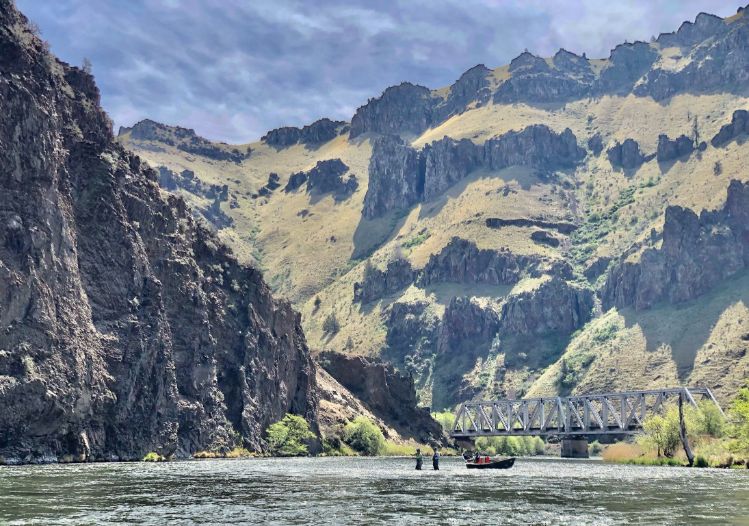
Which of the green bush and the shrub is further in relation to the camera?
the green bush

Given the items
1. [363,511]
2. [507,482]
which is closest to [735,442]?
[507,482]

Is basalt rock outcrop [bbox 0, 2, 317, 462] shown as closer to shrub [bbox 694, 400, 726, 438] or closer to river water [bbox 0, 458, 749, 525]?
river water [bbox 0, 458, 749, 525]

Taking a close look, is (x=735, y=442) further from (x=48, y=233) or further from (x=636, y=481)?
(x=48, y=233)

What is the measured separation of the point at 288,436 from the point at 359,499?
12721 centimetres

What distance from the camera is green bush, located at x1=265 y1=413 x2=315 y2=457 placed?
188 meters

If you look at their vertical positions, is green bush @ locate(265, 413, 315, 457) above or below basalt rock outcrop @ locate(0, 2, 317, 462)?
below

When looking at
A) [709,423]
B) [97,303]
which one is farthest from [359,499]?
[709,423]

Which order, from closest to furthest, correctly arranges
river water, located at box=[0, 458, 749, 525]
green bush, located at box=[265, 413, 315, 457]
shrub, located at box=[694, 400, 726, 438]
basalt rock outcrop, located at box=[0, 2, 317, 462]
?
river water, located at box=[0, 458, 749, 525]
basalt rock outcrop, located at box=[0, 2, 317, 462]
shrub, located at box=[694, 400, 726, 438]
green bush, located at box=[265, 413, 315, 457]

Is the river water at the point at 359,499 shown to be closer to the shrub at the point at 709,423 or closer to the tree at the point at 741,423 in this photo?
the tree at the point at 741,423

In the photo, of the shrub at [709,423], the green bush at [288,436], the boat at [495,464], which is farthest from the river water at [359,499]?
the green bush at [288,436]

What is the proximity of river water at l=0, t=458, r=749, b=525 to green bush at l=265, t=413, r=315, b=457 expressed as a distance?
283 feet

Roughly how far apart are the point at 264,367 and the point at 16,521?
14670cm

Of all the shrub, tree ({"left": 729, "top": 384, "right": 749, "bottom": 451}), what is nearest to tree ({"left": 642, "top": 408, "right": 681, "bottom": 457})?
the shrub

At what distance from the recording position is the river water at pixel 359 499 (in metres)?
55.0
